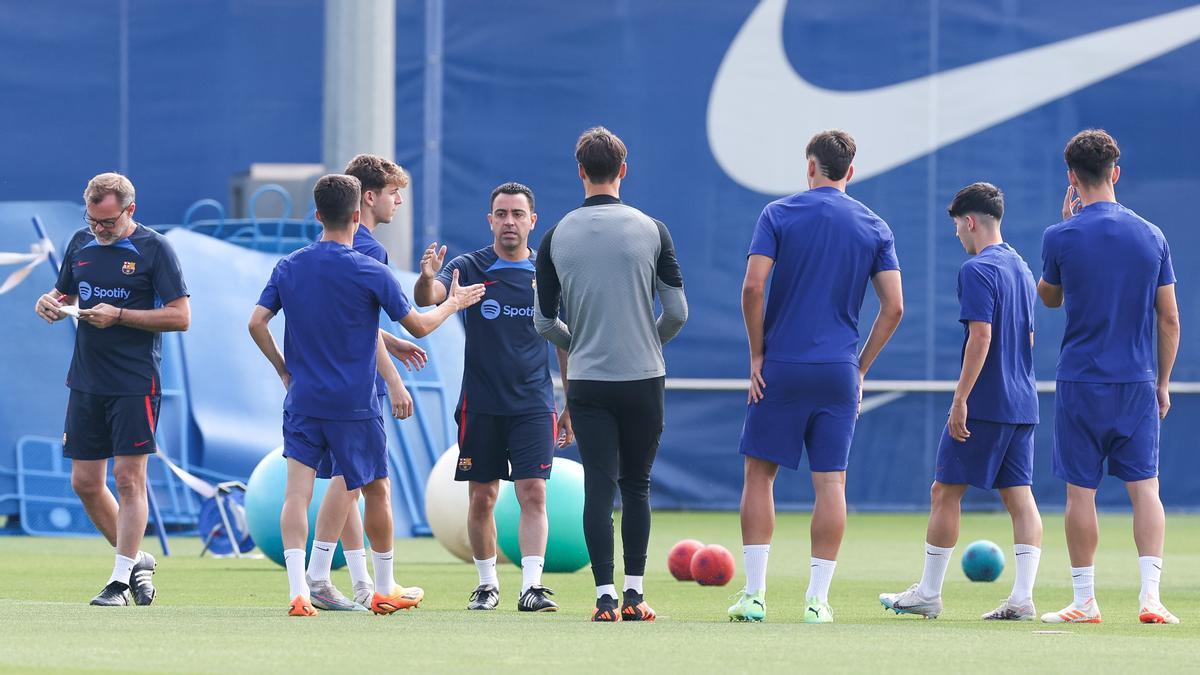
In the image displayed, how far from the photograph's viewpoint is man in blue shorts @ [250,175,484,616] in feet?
24.5

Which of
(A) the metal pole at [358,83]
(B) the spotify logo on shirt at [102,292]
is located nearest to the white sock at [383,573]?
(B) the spotify logo on shirt at [102,292]

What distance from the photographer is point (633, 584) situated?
729 centimetres

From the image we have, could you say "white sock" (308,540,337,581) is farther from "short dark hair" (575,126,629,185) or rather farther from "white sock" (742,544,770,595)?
"short dark hair" (575,126,629,185)

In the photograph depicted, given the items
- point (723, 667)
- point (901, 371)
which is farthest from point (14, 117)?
point (723, 667)

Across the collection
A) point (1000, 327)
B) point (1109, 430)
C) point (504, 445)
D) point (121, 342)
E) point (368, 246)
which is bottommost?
point (504, 445)

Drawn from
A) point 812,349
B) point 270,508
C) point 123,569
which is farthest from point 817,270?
point 270,508

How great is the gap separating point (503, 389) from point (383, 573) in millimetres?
970

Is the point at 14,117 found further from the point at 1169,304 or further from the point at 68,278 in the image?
the point at 1169,304

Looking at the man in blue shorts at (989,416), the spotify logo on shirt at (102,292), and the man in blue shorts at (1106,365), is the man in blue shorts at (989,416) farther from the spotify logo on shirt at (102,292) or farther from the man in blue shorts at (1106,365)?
the spotify logo on shirt at (102,292)

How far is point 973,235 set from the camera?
794cm

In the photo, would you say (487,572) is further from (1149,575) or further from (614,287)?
(1149,575)

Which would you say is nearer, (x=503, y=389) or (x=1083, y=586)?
(x=1083, y=586)

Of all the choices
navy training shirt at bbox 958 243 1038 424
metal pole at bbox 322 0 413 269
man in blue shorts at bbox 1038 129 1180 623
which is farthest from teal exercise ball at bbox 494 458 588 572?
metal pole at bbox 322 0 413 269

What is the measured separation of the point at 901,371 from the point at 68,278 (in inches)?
449
